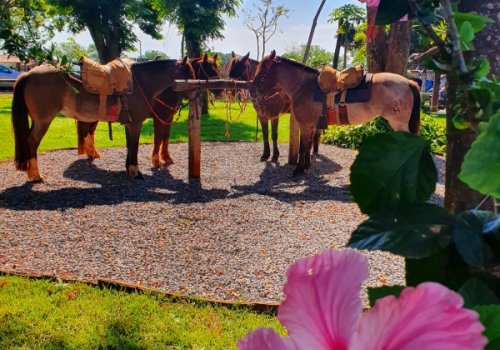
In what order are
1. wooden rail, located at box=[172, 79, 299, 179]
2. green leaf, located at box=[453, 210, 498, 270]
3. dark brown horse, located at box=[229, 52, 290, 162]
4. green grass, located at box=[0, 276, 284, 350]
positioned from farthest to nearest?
dark brown horse, located at box=[229, 52, 290, 162] < wooden rail, located at box=[172, 79, 299, 179] < green grass, located at box=[0, 276, 284, 350] < green leaf, located at box=[453, 210, 498, 270]

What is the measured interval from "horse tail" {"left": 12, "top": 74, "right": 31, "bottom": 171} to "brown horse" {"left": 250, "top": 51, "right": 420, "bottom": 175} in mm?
2945

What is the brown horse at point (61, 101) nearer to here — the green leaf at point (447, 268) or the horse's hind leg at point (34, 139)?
the horse's hind leg at point (34, 139)

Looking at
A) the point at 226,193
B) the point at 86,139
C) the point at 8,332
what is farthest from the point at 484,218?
the point at 86,139

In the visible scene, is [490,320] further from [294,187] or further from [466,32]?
[294,187]

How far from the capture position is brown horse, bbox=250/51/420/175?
5.73m

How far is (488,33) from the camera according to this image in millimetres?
644

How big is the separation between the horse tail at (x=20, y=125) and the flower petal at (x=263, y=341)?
596cm

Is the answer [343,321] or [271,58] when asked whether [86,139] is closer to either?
[271,58]

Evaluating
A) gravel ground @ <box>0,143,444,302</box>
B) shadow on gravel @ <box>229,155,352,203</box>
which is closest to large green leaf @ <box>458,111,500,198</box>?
gravel ground @ <box>0,143,444,302</box>

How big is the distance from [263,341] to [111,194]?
5.44 metres

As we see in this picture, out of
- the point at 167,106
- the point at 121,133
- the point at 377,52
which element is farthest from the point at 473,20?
the point at 121,133

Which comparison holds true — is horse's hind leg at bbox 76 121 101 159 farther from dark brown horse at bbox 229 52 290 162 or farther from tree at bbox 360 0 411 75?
tree at bbox 360 0 411 75

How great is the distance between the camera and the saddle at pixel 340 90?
19.0 ft

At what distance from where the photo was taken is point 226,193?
5648 mm
